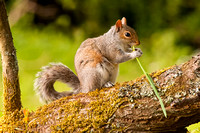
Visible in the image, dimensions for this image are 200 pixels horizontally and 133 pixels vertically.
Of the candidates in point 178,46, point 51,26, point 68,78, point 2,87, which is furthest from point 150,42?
point 2,87

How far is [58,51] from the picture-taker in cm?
399

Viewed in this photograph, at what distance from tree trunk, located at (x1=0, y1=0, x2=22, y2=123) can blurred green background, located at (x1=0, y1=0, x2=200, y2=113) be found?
1.86m

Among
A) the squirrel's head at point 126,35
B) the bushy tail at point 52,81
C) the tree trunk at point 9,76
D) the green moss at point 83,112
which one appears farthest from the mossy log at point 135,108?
the squirrel's head at point 126,35

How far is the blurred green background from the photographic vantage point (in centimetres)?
379

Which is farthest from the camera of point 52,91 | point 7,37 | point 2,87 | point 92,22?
point 92,22

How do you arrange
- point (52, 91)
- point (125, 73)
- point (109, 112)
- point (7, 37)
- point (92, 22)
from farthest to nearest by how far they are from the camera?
point (92, 22)
point (125, 73)
point (52, 91)
point (7, 37)
point (109, 112)

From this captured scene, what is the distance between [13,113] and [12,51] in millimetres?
312

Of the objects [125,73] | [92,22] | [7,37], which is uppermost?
[92,22]

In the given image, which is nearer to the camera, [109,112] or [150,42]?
[109,112]

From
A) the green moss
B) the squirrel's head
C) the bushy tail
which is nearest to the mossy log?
the green moss

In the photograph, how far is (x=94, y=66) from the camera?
1.87m

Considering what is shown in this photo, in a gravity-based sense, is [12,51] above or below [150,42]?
below

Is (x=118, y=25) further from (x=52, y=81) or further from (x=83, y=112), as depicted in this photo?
(x=83, y=112)

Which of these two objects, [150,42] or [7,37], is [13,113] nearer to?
[7,37]
